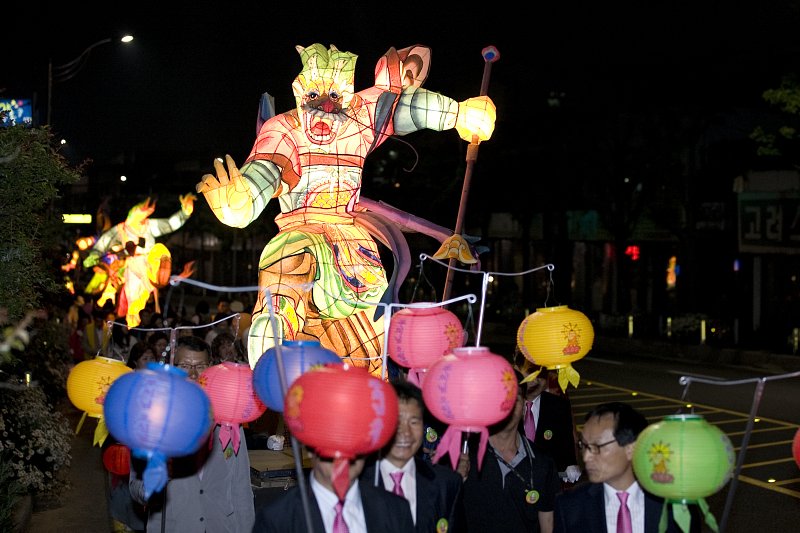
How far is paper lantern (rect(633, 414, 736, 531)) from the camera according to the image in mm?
3736

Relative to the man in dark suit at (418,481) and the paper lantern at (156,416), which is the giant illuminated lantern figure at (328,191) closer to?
the man in dark suit at (418,481)

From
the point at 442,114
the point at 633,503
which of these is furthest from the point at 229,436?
the point at 442,114

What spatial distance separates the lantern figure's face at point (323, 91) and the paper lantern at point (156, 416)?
4817mm

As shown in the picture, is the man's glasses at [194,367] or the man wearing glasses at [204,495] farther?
the man's glasses at [194,367]

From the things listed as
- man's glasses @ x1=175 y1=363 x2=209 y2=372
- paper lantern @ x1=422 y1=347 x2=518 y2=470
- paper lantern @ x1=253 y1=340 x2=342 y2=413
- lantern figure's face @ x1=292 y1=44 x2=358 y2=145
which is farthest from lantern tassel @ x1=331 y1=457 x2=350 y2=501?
lantern figure's face @ x1=292 y1=44 x2=358 y2=145

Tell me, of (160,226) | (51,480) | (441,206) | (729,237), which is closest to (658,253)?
(729,237)

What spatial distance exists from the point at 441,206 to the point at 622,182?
6.19 m

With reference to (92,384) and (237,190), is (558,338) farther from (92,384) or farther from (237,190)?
(237,190)

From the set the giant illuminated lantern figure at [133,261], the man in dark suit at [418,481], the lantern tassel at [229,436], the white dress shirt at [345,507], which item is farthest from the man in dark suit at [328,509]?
the giant illuminated lantern figure at [133,261]

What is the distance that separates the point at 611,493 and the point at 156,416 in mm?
1909

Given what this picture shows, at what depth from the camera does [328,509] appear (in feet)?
11.7

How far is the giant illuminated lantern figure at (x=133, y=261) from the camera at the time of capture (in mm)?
19219

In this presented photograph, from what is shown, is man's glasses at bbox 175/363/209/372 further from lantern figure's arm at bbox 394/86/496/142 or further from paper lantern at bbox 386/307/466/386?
lantern figure's arm at bbox 394/86/496/142

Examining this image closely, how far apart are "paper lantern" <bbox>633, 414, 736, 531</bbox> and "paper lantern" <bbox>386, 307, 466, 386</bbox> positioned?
226 centimetres
